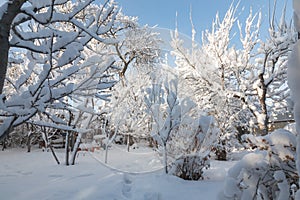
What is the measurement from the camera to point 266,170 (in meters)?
1.58

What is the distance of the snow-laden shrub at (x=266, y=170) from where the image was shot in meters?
1.49

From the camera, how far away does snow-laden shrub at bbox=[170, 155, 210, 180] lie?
424cm

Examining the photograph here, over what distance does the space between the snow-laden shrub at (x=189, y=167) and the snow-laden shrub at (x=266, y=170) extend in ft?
8.66

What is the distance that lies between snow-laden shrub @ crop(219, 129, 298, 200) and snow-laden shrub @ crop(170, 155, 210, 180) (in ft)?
8.66

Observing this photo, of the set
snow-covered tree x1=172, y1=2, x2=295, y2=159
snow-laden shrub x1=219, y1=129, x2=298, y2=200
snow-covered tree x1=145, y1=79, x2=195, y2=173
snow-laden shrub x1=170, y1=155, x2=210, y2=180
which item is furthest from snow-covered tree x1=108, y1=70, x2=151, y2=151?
snow-laden shrub x1=219, y1=129, x2=298, y2=200

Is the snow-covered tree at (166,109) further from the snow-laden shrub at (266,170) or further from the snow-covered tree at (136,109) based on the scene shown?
the snow-covered tree at (136,109)

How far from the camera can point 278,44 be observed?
21.7 feet

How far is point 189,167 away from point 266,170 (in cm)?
281

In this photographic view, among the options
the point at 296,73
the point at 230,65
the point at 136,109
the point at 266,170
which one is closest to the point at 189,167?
the point at 266,170

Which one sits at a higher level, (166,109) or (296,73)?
(166,109)

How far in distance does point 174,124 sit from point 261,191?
2865 mm

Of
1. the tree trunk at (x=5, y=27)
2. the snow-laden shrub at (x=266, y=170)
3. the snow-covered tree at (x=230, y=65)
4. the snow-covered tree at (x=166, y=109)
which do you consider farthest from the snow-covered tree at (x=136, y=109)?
the snow-laden shrub at (x=266, y=170)

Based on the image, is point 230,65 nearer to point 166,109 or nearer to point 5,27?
point 166,109

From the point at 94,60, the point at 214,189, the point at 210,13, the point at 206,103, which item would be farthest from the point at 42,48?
the point at 210,13
